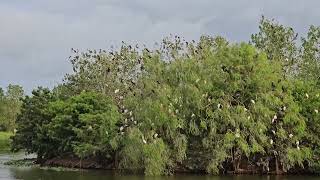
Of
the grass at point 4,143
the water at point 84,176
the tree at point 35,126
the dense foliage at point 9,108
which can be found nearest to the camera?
the water at point 84,176

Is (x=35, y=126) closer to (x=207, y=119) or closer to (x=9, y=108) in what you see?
(x=207, y=119)

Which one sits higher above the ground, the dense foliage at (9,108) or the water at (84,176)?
the dense foliage at (9,108)

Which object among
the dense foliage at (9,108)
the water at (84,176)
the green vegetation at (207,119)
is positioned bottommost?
the water at (84,176)

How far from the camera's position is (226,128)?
34312 millimetres

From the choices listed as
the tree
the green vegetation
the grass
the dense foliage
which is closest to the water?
the green vegetation

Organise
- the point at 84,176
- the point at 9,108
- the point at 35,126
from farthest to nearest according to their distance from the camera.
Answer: the point at 9,108, the point at 35,126, the point at 84,176

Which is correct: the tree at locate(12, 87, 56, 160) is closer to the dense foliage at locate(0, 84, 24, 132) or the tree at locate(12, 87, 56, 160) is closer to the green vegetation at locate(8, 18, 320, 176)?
the green vegetation at locate(8, 18, 320, 176)

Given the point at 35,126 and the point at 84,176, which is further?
the point at 35,126

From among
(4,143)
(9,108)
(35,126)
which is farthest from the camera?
(9,108)

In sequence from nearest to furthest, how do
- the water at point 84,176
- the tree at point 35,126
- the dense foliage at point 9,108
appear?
→ the water at point 84,176 → the tree at point 35,126 → the dense foliage at point 9,108

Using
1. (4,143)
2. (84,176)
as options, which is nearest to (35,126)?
(84,176)

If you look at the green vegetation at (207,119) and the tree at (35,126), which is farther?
the tree at (35,126)

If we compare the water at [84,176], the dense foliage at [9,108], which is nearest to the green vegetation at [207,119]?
the water at [84,176]

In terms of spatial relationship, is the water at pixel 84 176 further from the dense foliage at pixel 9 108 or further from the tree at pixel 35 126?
the dense foliage at pixel 9 108
